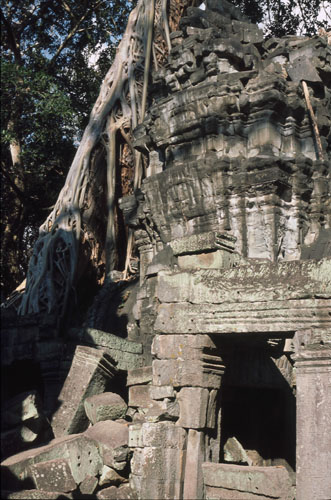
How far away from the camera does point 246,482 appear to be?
6324mm

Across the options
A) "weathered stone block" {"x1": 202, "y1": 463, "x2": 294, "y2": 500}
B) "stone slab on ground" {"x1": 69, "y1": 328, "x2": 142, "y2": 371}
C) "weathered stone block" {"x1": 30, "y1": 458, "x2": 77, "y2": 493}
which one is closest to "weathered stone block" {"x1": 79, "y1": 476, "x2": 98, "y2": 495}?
"weathered stone block" {"x1": 30, "y1": 458, "x2": 77, "y2": 493}

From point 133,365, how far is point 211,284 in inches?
102

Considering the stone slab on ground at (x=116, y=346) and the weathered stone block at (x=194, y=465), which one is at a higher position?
the stone slab on ground at (x=116, y=346)

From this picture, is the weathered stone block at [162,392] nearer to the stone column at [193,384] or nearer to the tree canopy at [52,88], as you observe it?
the stone column at [193,384]

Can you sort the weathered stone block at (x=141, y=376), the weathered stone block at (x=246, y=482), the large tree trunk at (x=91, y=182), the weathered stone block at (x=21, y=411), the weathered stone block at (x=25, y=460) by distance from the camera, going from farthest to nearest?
the large tree trunk at (x=91, y=182), the weathered stone block at (x=141, y=376), the weathered stone block at (x=21, y=411), the weathered stone block at (x=25, y=460), the weathered stone block at (x=246, y=482)

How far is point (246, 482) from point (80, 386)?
2.53 m

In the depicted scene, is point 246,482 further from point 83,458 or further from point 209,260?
point 209,260

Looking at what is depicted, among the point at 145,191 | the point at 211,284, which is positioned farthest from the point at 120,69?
the point at 211,284

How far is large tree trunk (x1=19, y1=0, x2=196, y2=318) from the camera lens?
Result: 14.4m

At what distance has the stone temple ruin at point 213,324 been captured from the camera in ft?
20.7

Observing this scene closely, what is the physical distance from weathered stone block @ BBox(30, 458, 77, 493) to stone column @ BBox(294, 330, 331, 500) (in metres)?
2.12

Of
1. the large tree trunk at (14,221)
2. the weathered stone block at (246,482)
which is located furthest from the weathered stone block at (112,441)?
the large tree trunk at (14,221)

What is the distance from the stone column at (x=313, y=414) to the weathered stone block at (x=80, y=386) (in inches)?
110

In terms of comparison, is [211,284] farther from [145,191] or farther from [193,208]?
[145,191]
